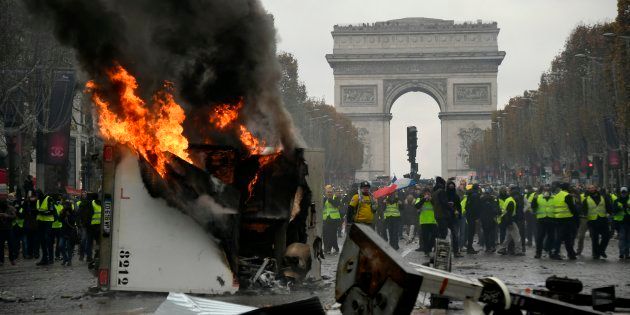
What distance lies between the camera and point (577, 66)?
5319cm

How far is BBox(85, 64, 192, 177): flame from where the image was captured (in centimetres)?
1089

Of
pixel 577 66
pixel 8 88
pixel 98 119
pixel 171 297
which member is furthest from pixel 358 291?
pixel 577 66

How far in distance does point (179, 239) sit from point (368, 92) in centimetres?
9571

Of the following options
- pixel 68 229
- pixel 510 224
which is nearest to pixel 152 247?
pixel 68 229

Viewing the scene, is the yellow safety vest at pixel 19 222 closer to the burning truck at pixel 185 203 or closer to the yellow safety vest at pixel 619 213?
the burning truck at pixel 185 203

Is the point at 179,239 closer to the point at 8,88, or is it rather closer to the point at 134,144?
the point at 134,144

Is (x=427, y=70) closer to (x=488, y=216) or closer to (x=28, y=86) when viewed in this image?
(x=28, y=86)

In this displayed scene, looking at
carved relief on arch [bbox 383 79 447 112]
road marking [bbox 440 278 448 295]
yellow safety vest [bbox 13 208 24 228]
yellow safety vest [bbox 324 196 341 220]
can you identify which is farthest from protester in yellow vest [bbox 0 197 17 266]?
carved relief on arch [bbox 383 79 447 112]

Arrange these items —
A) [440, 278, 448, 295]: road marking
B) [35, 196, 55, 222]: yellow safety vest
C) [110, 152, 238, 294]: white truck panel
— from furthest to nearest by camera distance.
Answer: [35, 196, 55, 222]: yellow safety vest < [110, 152, 238, 294]: white truck panel < [440, 278, 448, 295]: road marking

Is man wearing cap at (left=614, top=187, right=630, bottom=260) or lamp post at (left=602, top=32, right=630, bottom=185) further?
lamp post at (left=602, top=32, right=630, bottom=185)

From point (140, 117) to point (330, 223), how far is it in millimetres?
13181

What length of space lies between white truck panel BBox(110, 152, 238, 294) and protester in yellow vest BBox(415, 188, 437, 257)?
35.5 ft

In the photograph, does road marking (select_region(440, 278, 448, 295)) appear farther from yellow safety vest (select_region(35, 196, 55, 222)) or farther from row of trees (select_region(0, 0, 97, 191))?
row of trees (select_region(0, 0, 97, 191))

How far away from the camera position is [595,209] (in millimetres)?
20219
